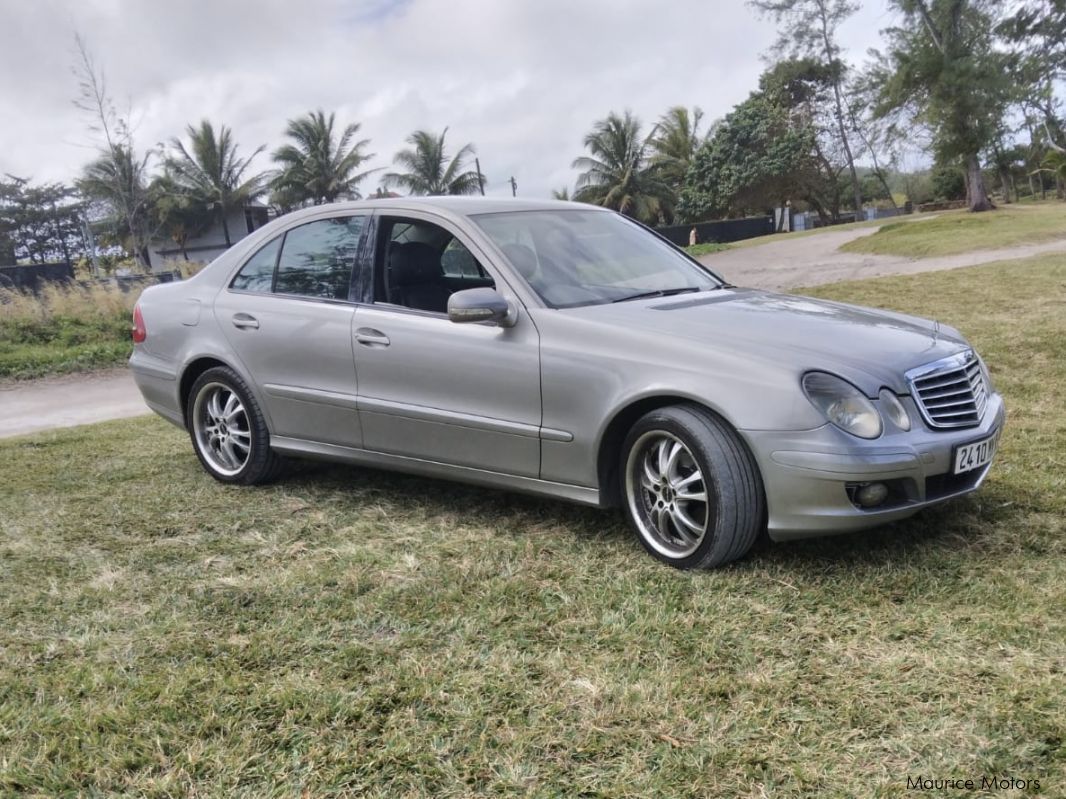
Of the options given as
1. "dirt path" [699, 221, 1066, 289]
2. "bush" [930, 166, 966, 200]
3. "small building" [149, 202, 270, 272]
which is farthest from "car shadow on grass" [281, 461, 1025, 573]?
"bush" [930, 166, 966, 200]

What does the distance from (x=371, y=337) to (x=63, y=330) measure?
12.9 m

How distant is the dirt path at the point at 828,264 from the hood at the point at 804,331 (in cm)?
872

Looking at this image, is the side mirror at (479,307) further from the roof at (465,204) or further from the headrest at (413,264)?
the roof at (465,204)

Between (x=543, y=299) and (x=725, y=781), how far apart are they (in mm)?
2252

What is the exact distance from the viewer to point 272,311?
487 centimetres

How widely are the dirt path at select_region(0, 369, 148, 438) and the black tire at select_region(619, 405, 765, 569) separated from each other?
7.15 metres

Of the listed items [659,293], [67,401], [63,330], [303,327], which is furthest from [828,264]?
[303,327]

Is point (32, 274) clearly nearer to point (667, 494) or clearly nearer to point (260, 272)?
point (260, 272)

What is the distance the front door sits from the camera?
3.96 meters

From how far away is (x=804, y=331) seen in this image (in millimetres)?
3666

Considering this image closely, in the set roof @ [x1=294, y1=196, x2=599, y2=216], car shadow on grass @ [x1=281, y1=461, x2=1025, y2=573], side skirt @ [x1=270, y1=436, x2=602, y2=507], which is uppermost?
roof @ [x1=294, y1=196, x2=599, y2=216]

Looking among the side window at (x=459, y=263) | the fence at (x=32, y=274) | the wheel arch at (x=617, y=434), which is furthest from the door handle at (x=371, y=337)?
the fence at (x=32, y=274)

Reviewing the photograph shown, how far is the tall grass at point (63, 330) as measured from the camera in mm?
13617

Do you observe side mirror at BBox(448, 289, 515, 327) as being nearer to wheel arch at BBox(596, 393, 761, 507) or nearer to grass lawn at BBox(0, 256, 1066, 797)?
wheel arch at BBox(596, 393, 761, 507)
